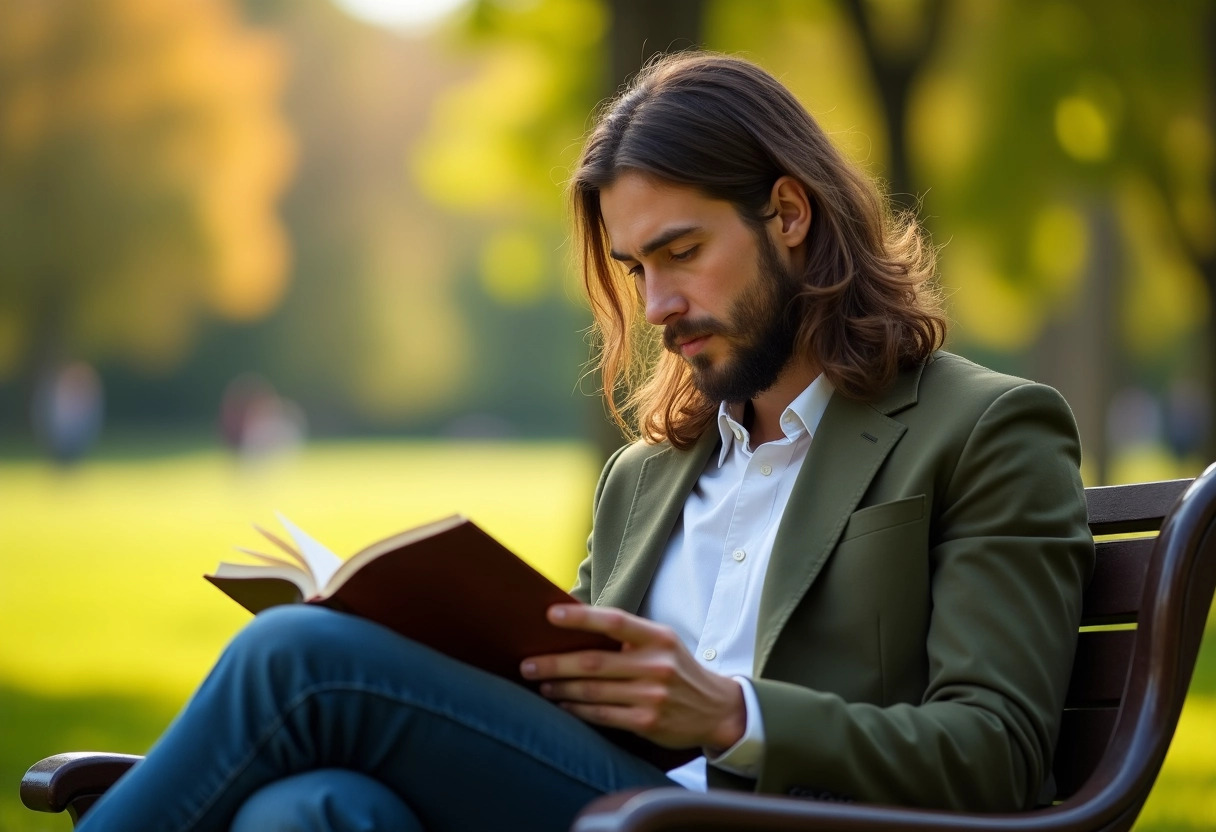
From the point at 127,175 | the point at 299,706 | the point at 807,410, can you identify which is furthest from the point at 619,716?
the point at 127,175

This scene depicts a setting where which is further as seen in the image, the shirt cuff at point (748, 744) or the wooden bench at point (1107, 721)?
the shirt cuff at point (748, 744)

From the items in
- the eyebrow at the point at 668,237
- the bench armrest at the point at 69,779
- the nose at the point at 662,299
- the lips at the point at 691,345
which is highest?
A: the eyebrow at the point at 668,237

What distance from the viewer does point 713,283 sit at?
10.5 ft

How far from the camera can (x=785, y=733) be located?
2.38 m

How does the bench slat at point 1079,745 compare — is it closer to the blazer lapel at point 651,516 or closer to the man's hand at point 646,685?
the man's hand at point 646,685

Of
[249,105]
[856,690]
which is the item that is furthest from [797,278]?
[249,105]

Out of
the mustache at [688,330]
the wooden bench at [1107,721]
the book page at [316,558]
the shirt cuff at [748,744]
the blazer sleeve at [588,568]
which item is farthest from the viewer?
the blazer sleeve at [588,568]

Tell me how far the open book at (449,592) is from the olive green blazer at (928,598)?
320 millimetres

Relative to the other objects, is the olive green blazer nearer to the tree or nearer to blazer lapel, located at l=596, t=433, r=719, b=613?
blazer lapel, located at l=596, t=433, r=719, b=613

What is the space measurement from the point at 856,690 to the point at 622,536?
0.82m

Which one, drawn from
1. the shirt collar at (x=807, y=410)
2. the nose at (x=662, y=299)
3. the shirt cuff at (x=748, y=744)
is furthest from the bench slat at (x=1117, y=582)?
the nose at (x=662, y=299)

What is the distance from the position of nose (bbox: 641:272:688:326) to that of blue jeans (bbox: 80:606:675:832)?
110 centimetres

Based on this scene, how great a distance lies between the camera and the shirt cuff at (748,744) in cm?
238

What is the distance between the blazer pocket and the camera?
107 inches
